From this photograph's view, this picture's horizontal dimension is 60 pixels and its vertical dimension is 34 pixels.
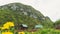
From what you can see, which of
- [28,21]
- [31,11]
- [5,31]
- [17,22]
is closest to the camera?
[5,31]

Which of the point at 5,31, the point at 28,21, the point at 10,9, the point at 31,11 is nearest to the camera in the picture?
the point at 5,31

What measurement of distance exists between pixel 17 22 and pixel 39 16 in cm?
630

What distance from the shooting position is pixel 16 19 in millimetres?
23953

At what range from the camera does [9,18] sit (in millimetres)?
22859

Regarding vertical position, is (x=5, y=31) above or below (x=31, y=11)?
below

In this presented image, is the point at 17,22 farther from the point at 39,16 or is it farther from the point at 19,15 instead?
the point at 39,16

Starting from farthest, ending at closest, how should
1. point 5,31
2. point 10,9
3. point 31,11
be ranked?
point 31,11, point 10,9, point 5,31

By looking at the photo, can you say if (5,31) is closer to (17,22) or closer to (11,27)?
(11,27)

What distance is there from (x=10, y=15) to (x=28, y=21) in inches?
75.5

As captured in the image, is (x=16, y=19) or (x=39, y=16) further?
(x=39, y=16)

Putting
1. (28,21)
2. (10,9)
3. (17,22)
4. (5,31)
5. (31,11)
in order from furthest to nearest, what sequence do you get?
(31,11) → (10,9) → (28,21) → (17,22) → (5,31)

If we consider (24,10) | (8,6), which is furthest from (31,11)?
(8,6)

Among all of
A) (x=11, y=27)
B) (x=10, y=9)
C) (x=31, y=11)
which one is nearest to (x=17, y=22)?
(x=10, y=9)

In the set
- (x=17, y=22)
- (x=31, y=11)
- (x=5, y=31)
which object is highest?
(x=31, y=11)
